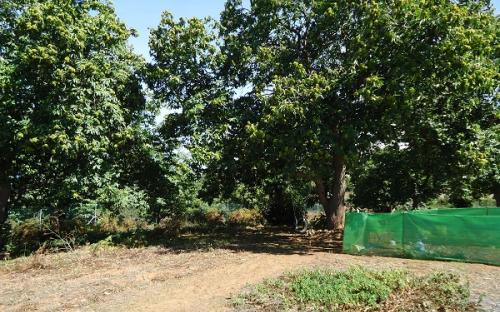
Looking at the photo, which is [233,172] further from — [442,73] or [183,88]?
[442,73]

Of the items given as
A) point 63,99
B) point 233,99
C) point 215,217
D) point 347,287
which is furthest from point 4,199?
A: point 347,287

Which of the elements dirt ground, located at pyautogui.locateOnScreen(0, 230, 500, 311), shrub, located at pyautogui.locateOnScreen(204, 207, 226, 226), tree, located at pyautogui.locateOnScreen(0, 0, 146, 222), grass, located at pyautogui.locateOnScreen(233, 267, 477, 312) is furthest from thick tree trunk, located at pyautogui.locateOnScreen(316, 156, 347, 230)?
grass, located at pyautogui.locateOnScreen(233, 267, 477, 312)

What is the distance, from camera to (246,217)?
26.6 m

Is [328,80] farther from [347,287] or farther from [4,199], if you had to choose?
[4,199]

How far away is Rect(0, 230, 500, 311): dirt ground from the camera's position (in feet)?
26.8

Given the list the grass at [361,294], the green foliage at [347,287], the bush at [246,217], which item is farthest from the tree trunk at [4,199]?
the green foliage at [347,287]

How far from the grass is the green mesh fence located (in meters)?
2.70

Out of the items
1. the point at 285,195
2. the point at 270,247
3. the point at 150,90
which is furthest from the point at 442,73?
the point at 285,195

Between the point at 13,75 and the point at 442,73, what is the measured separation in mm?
14183

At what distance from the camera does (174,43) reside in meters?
16.0

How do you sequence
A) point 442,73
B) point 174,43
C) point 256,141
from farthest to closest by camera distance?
point 174,43, point 256,141, point 442,73

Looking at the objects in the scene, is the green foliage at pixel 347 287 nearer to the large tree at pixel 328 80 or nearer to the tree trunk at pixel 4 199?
the large tree at pixel 328 80

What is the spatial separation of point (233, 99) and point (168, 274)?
8.30m

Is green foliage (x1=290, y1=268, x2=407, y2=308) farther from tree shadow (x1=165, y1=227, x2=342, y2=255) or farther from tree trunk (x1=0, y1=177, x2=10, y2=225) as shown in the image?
tree trunk (x1=0, y1=177, x2=10, y2=225)
